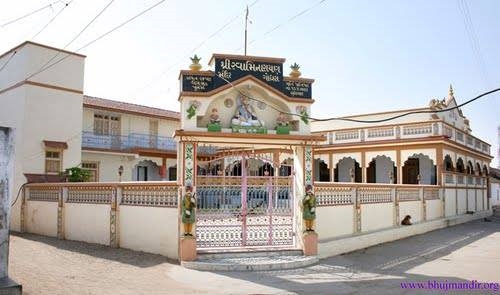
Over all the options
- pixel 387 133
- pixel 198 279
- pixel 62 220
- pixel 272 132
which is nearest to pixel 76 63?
pixel 62 220

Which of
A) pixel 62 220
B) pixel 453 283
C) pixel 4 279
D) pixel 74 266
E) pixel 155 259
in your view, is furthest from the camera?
pixel 62 220

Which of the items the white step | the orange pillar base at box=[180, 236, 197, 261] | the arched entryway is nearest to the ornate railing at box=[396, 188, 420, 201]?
the white step

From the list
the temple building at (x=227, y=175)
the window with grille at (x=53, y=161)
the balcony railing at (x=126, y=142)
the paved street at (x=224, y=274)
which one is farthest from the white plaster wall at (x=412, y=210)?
the balcony railing at (x=126, y=142)

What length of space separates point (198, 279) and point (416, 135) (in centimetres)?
1503

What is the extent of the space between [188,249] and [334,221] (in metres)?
4.27

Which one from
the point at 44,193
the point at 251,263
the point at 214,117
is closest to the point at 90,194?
the point at 44,193

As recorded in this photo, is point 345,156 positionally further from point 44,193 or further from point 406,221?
point 44,193

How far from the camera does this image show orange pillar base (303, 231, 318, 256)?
1053 centimetres

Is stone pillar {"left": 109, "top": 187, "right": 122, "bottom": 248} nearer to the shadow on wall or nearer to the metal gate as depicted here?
the shadow on wall

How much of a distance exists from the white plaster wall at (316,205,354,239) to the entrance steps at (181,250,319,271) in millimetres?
1192

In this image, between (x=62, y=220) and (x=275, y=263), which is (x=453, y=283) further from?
(x=62, y=220)

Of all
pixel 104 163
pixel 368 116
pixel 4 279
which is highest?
pixel 368 116

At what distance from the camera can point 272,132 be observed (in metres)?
10.8

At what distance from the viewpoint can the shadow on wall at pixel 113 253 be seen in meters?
9.78
